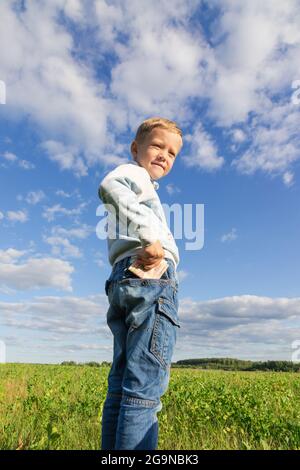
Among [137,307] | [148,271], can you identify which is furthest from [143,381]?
[148,271]

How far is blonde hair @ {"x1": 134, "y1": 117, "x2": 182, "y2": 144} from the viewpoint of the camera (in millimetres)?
3584

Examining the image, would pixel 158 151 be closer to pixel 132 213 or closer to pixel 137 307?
pixel 132 213

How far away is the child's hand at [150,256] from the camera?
2.96m

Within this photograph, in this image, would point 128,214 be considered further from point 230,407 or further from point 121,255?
point 230,407

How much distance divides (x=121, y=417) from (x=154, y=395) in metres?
0.27

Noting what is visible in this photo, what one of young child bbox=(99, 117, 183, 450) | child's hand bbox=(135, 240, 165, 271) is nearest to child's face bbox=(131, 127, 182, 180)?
young child bbox=(99, 117, 183, 450)

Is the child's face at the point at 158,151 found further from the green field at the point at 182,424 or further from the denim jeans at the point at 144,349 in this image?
the green field at the point at 182,424

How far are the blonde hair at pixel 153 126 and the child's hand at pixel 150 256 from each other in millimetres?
1099

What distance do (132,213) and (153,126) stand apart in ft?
3.05

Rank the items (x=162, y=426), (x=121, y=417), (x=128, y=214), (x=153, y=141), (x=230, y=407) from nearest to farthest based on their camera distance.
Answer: (x=121, y=417), (x=128, y=214), (x=153, y=141), (x=162, y=426), (x=230, y=407)

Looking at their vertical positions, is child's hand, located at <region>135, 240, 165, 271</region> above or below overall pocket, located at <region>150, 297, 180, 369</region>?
above

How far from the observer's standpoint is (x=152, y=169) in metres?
3.59

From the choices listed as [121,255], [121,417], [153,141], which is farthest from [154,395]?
[153,141]

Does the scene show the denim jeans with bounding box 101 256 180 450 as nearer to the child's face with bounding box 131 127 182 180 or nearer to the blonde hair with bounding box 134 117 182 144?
the child's face with bounding box 131 127 182 180
